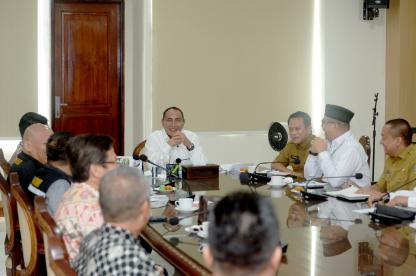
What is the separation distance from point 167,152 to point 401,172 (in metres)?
1.94

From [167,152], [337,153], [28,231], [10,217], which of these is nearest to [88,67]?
[167,152]

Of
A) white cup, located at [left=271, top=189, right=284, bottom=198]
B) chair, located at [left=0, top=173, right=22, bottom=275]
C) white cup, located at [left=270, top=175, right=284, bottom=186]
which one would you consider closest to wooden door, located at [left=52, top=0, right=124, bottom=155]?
white cup, located at [left=270, top=175, right=284, bottom=186]

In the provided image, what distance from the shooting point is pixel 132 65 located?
276 inches

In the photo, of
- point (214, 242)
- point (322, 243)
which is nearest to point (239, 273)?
point (214, 242)

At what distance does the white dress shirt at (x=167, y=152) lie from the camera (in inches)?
186

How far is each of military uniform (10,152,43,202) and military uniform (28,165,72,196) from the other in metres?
0.12

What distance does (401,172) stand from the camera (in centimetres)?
350

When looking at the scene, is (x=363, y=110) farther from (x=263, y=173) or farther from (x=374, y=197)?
(x=374, y=197)

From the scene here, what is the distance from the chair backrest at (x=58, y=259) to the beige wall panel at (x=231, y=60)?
4760 millimetres

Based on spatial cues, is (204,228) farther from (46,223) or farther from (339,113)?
(339,113)

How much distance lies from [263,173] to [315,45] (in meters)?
3.14

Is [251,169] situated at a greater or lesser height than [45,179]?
lesser

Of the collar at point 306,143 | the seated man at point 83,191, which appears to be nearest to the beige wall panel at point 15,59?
the collar at point 306,143

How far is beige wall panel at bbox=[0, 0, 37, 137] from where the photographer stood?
6383 millimetres
